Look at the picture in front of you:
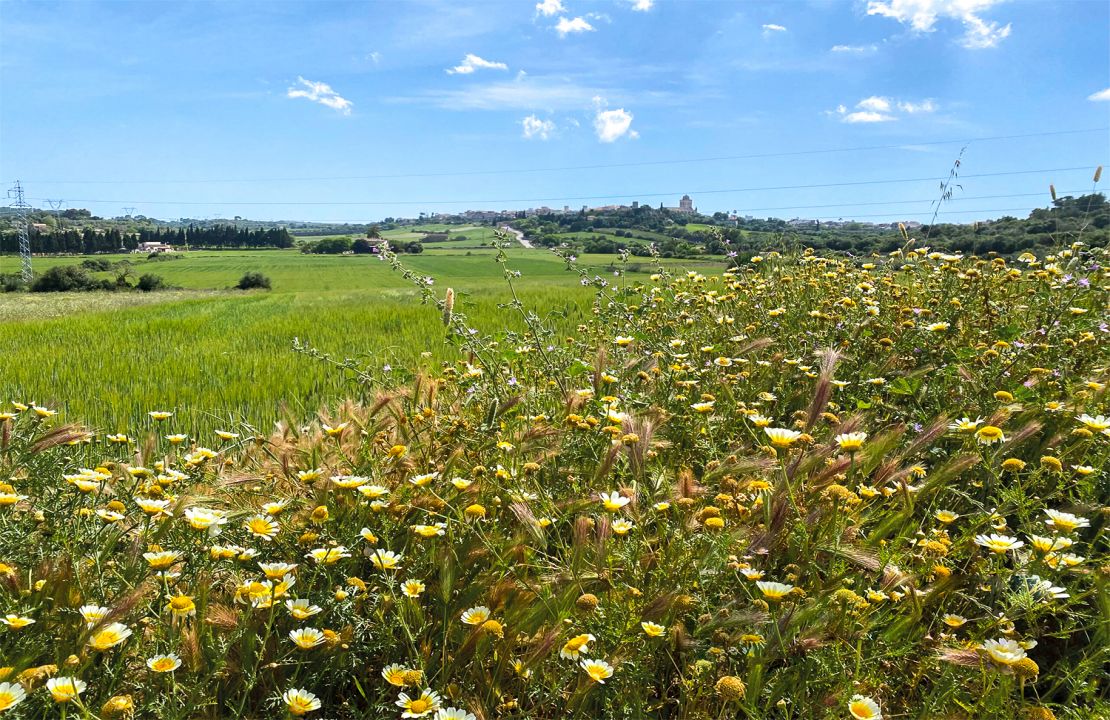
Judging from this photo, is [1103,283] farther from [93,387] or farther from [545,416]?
[93,387]

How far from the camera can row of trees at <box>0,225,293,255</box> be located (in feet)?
352

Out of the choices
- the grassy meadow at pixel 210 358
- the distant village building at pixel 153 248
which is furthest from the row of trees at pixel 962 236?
the distant village building at pixel 153 248

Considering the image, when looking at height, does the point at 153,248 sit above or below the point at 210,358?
above

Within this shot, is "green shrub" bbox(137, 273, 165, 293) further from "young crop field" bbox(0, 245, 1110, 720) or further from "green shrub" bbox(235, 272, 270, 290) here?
"young crop field" bbox(0, 245, 1110, 720)

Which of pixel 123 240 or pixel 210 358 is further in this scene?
pixel 123 240

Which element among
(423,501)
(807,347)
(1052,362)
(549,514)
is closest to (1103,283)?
(1052,362)

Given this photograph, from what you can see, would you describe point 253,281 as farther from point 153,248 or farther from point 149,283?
point 153,248

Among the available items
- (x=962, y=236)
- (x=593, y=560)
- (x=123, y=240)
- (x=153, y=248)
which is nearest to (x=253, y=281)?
(x=962, y=236)

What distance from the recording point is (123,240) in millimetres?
110938

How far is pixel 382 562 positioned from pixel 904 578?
1233 mm

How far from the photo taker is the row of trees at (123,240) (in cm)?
10731

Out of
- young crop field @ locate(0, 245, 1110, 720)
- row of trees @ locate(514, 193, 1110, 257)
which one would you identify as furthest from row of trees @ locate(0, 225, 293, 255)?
young crop field @ locate(0, 245, 1110, 720)

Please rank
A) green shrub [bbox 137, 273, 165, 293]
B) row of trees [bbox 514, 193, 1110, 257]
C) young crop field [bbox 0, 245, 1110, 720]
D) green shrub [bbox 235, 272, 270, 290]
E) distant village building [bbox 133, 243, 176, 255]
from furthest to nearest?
distant village building [bbox 133, 243, 176, 255], green shrub [bbox 137, 273, 165, 293], green shrub [bbox 235, 272, 270, 290], row of trees [bbox 514, 193, 1110, 257], young crop field [bbox 0, 245, 1110, 720]

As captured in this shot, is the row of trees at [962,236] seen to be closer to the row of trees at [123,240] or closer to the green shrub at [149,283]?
the green shrub at [149,283]
